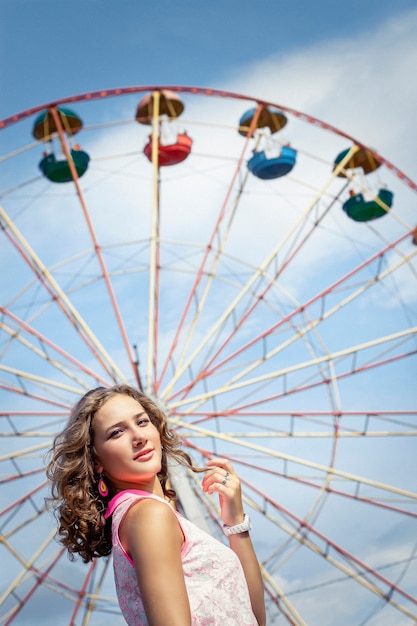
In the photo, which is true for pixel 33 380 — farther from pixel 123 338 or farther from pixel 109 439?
pixel 109 439

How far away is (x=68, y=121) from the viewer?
46.8 feet

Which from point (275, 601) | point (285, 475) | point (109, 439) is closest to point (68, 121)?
point (285, 475)

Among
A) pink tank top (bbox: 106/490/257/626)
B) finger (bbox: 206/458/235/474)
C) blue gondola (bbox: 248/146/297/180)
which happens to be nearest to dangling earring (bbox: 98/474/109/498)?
pink tank top (bbox: 106/490/257/626)

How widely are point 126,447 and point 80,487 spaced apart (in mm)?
200

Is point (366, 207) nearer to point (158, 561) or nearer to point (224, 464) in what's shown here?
point (224, 464)

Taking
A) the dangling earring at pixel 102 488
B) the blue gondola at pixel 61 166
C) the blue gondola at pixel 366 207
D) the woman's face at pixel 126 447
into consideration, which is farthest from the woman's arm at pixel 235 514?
the blue gondola at pixel 366 207

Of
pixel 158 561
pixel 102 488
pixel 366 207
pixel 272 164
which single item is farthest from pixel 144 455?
→ pixel 366 207

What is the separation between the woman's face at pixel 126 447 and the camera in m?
2.42

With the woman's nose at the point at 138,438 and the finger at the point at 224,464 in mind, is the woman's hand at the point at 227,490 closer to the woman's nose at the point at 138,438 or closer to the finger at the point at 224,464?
the finger at the point at 224,464

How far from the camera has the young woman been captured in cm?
201

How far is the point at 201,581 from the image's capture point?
2.19m

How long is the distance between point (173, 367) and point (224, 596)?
32.6 ft

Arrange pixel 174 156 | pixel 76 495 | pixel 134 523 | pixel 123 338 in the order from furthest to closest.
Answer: pixel 174 156 < pixel 123 338 < pixel 76 495 < pixel 134 523

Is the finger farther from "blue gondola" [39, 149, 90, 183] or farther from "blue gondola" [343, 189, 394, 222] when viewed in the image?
"blue gondola" [343, 189, 394, 222]
